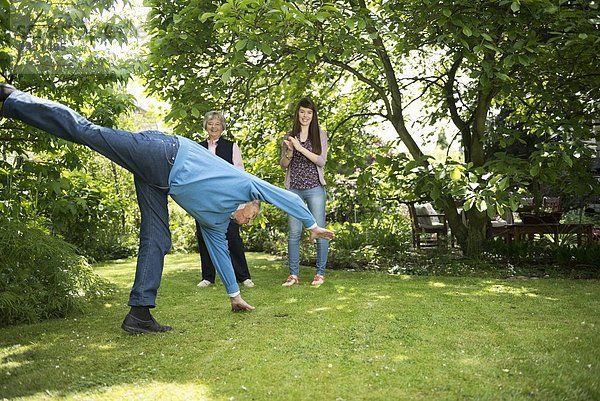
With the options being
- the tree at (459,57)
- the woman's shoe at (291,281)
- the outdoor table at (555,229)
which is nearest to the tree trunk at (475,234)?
the tree at (459,57)

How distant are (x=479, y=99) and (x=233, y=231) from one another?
314 cm

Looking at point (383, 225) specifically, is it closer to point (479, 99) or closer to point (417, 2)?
point (479, 99)

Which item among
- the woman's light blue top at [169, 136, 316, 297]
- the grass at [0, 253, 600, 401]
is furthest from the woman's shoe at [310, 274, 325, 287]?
the woman's light blue top at [169, 136, 316, 297]

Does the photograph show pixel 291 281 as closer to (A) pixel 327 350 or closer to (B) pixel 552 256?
(A) pixel 327 350

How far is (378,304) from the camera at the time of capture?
386 cm

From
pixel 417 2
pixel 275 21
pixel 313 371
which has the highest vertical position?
pixel 417 2

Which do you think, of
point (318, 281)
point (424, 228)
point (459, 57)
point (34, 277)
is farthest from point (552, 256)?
point (34, 277)

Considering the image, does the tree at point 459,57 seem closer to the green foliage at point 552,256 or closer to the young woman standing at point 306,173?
the green foliage at point 552,256

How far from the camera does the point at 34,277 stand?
3.75 metres

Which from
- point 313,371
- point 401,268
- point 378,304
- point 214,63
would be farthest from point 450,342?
point 214,63

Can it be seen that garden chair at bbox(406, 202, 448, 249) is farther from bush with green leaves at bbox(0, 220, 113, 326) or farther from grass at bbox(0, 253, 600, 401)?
bush with green leaves at bbox(0, 220, 113, 326)

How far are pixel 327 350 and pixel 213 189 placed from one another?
996mm

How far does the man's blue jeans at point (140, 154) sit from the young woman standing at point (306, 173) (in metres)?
1.79

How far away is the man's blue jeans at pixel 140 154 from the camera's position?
2748mm
